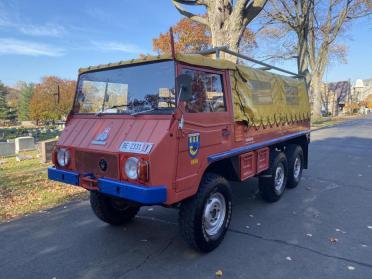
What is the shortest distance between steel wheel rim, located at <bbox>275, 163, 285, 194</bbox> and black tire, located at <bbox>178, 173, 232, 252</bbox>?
2172 millimetres

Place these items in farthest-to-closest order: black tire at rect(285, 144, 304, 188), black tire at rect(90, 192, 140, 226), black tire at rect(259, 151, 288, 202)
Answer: black tire at rect(285, 144, 304, 188), black tire at rect(259, 151, 288, 202), black tire at rect(90, 192, 140, 226)

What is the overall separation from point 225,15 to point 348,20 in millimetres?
23840

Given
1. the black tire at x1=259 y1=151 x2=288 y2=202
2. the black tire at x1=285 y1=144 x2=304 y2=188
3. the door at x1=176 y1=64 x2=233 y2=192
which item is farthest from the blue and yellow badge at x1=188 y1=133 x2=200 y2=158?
the black tire at x1=285 y1=144 x2=304 y2=188

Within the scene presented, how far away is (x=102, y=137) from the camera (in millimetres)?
3752

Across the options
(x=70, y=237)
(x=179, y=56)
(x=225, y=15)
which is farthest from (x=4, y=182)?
(x=225, y=15)

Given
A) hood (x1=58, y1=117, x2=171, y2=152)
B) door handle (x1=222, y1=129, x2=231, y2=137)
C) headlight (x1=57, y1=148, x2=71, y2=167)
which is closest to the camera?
hood (x1=58, y1=117, x2=171, y2=152)

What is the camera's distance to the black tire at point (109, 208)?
4570mm

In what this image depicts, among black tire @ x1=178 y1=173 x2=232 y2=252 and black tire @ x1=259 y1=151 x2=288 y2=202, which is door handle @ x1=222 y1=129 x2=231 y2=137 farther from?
black tire @ x1=259 y1=151 x2=288 y2=202

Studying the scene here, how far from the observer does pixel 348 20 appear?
28406 mm

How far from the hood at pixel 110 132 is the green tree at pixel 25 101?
233 ft

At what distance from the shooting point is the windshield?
11.8 feet

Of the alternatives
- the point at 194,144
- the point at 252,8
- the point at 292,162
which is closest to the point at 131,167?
the point at 194,144

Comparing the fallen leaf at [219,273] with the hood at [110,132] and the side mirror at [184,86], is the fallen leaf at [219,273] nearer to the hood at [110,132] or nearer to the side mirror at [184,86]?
the hood at [110,132]

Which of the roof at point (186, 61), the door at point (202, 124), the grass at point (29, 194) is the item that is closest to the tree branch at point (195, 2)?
the roof at point (186, 61)
